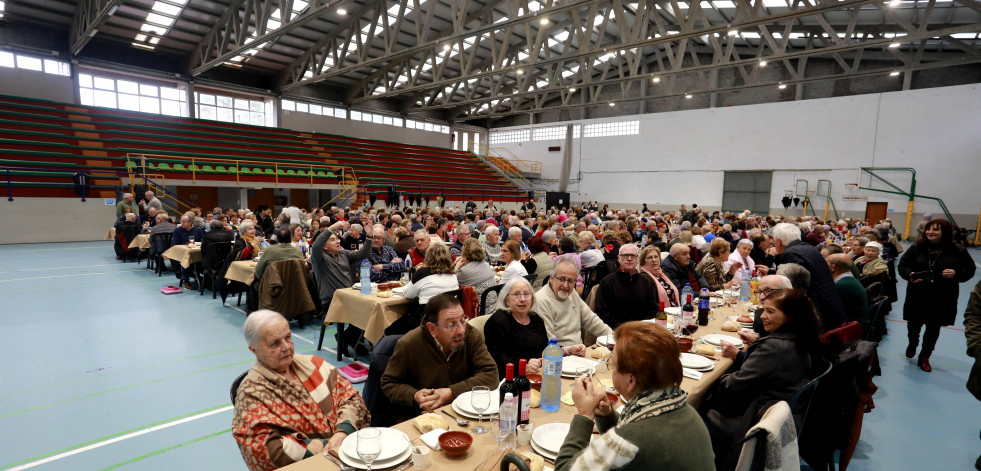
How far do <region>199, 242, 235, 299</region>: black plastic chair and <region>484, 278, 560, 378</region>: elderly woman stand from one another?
587cm

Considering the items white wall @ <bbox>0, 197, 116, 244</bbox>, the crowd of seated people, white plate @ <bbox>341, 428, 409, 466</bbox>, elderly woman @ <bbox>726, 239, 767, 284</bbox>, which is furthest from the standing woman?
white wall @ <bbox>0, 197, 116, 244</bbox>

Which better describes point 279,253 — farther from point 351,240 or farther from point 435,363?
point 435,363

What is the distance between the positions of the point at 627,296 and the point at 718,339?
2.96ft

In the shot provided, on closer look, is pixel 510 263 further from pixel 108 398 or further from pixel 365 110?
pixel 365 110

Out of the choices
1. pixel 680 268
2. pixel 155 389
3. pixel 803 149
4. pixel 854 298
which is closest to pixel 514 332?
pixel 680 268

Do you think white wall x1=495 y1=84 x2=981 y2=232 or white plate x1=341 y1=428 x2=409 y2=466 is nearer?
white plate x1=341 y1=428 x2=409 y2=466

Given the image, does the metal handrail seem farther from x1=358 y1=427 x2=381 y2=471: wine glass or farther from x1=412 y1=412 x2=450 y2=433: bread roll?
x1=358 y1=427 x2=381 y2=471: wine glass

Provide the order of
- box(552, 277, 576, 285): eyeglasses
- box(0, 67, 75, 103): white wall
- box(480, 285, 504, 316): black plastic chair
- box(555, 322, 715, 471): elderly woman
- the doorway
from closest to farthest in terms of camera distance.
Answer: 1. box(555, 322, 715, 471): elderly woman
2. box(552, 277, 576, 285): eyeglasses
3. box(480, 285, 504, 316): black plastic chair
4. box(0, 67, 75, 103): white wall
5. the doorway

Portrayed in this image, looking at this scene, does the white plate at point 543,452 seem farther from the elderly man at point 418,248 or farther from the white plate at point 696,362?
the elderly man at point 418,248

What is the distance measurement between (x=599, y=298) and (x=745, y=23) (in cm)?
815

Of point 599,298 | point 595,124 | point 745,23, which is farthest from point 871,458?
point 595,124

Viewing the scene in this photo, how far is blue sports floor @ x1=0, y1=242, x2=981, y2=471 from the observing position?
3.01 meters

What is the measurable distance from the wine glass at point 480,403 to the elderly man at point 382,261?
3.45 meters

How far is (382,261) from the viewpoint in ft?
18.4
